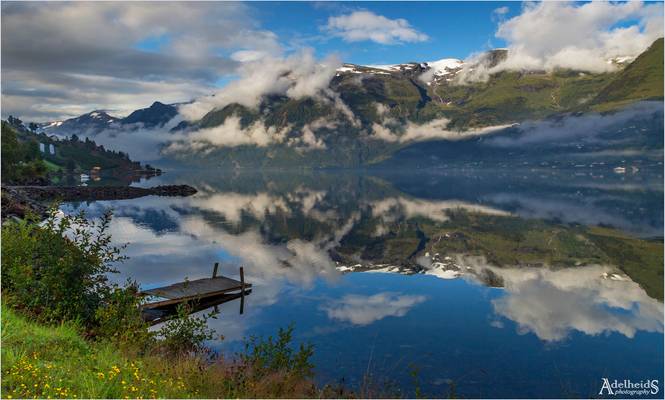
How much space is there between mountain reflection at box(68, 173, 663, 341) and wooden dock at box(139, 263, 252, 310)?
96.0 inches

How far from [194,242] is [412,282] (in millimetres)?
38366

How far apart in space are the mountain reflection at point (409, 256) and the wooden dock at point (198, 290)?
2438 mm

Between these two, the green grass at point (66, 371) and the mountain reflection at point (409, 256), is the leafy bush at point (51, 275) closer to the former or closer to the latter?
the green grass at point (66, 371)

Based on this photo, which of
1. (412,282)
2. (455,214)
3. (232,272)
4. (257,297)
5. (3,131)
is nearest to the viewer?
(257,297)

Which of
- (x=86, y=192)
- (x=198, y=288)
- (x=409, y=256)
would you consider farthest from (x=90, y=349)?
(x=86, y=192)

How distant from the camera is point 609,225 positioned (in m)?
94.1

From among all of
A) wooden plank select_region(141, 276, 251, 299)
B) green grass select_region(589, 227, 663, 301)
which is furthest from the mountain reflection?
wooden plank select_region(141, 276, 251, 299)

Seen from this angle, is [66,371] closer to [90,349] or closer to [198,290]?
[90,349]

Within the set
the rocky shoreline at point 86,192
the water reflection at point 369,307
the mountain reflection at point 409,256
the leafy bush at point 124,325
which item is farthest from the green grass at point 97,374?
the rocky shoreline at point 86,192

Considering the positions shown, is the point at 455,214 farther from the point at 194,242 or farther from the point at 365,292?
the point at 365,292

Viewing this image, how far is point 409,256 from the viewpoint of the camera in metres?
64.4

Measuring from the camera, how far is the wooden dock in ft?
127

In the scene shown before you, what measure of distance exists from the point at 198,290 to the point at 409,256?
3149cm

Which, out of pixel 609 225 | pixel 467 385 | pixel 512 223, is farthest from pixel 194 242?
pixel 609 225
